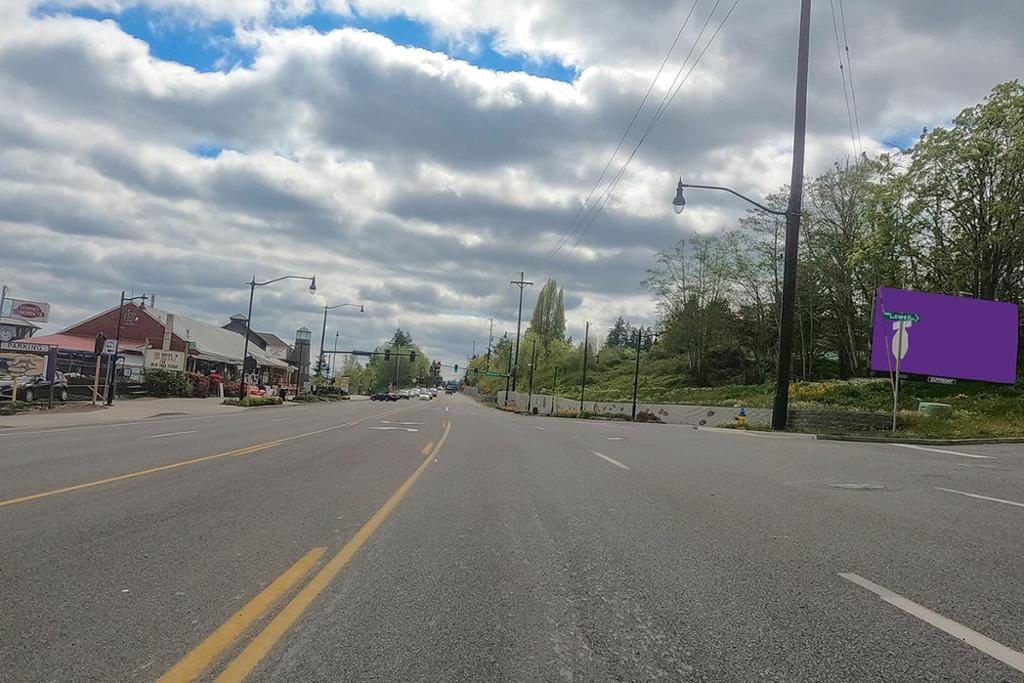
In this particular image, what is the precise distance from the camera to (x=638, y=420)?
44.7 metres

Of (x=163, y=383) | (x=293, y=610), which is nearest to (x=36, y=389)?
(x=163, y=383)

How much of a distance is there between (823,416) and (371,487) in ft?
68.8

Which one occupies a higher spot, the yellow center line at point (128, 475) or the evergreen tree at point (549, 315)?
the evergreen tree at point (549, 315)

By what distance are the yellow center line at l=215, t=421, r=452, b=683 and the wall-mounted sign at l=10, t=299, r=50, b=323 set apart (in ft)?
203

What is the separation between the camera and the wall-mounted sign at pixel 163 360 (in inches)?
1993

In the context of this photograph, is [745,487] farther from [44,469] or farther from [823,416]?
[823,416]

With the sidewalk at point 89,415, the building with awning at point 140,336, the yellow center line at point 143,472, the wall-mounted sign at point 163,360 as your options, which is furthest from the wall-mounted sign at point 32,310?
the yellow center line at point 143,472

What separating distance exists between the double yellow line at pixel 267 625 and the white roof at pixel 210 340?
2638 inches

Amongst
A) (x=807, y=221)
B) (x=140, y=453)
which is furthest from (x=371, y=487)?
(x=807, y=221)

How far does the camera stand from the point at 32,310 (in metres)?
59.0

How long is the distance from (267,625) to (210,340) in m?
81.0

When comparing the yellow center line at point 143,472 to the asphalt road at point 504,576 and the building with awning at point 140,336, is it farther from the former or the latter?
the building with awning at point 140,336

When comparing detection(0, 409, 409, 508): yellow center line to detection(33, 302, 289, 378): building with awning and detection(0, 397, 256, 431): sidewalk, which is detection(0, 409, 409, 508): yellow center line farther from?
detection(33, 302, 289, 378): building with awning

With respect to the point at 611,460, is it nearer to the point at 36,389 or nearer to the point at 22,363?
the point at 22,363
